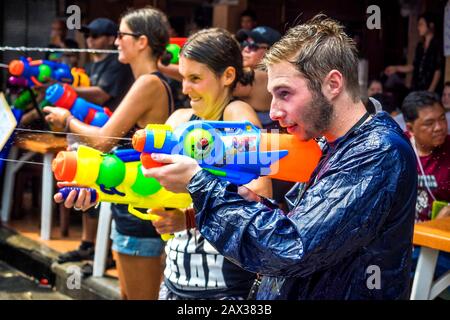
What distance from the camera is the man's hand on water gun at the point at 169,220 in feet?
7.36

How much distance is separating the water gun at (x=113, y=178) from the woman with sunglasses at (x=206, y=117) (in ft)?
1.02

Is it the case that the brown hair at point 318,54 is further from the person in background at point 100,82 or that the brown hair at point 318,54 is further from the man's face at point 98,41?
the man's face at point 98,41

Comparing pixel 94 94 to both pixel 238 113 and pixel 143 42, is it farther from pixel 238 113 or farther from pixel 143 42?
pixel 238 113

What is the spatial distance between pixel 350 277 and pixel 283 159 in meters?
0.36

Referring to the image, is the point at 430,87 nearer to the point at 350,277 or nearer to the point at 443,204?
the point at 443,204

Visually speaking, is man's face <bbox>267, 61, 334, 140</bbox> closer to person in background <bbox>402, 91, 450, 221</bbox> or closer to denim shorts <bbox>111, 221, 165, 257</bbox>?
denim shorts <bbox>111, 221, 165, 257</bbox>

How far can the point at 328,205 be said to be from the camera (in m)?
1.48

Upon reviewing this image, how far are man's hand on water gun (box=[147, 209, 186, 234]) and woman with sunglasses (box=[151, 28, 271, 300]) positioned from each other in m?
0.03

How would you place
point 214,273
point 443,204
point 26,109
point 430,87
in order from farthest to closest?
point 430,87
point 26,109
point 443,204
point 214,273

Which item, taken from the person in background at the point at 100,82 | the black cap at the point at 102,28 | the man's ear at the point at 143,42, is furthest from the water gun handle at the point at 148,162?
the black cap at the point at 102,28

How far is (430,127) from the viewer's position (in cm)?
352

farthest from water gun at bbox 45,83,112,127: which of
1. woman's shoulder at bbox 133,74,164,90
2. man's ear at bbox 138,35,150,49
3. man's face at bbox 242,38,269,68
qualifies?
man's face at bbox 242,38,269,68

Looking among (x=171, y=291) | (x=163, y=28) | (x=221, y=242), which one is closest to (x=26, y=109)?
(x=163, y=28)

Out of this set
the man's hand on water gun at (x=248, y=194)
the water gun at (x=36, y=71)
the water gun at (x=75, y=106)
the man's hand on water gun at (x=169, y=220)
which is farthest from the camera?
A: the water gun at (x=36, y=71)
